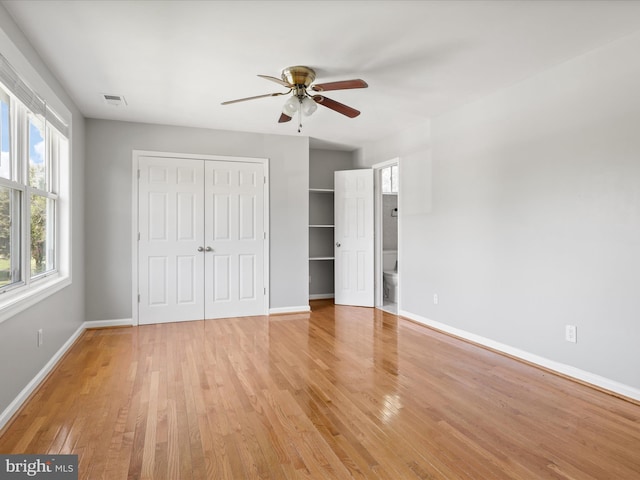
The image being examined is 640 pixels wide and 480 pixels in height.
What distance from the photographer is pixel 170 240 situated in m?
4.79

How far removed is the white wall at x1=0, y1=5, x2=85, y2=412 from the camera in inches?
90.7

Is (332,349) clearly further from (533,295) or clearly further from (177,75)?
(177,75)

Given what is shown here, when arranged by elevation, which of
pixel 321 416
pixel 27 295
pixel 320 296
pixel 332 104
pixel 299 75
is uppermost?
pixel 299 75

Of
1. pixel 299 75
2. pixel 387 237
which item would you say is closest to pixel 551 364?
pixel 299 75

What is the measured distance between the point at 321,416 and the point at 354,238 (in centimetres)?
371

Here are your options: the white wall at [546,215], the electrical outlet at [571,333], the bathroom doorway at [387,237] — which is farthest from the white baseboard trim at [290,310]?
the electrical outlet at [571,333]

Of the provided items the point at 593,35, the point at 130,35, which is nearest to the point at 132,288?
the point at 130,35

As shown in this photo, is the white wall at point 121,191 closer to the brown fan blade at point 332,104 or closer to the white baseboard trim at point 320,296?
the white baseboard trim at point 320,296

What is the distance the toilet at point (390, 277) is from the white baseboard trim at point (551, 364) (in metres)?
1.50

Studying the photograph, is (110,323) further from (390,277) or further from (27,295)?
(390,277)

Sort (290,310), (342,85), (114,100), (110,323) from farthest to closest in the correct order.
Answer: (290,310)
(110,323)
(114,100)
(342,85)

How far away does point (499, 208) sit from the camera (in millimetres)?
3645

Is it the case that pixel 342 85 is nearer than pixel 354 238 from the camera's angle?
Yes

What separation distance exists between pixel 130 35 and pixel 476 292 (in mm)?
3768
